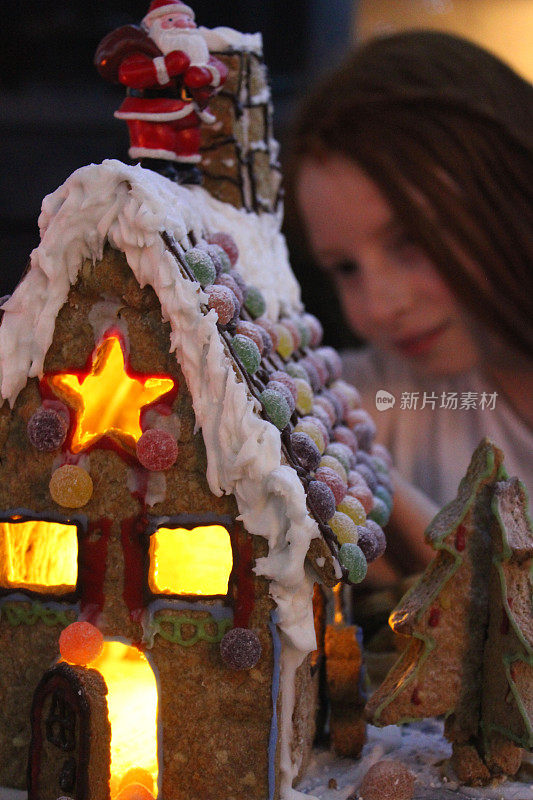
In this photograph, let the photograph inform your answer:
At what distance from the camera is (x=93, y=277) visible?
8.52ft

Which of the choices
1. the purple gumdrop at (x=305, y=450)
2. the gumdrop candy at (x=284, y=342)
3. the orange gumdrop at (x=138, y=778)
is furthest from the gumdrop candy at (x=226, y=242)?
the orange gumdrop at (x=138, y=778)

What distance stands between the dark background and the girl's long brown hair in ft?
0.69

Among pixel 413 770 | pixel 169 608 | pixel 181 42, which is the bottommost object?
pixel 413 770

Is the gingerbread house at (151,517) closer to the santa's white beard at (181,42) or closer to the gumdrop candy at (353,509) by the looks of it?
the gumdrop candy at (353,509)

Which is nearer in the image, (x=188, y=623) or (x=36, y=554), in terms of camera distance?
(x=188, y=623)

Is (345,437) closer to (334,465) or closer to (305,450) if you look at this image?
(334,465)

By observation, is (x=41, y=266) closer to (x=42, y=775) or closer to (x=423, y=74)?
(x=42, y=775)

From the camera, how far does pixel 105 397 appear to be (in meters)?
2.72

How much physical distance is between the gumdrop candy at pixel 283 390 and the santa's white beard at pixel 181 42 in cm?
114

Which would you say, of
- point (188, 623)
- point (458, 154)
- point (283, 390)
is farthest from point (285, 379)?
point (458, 154)

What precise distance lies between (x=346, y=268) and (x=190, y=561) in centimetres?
190

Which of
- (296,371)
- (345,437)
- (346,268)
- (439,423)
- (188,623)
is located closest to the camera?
(188,623)

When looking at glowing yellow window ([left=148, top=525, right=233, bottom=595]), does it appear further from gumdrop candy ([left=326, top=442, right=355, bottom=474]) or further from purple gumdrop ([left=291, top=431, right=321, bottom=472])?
gumdrop candy ([left=326, top=442, right=355, bottom=474])

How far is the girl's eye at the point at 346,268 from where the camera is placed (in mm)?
4016
